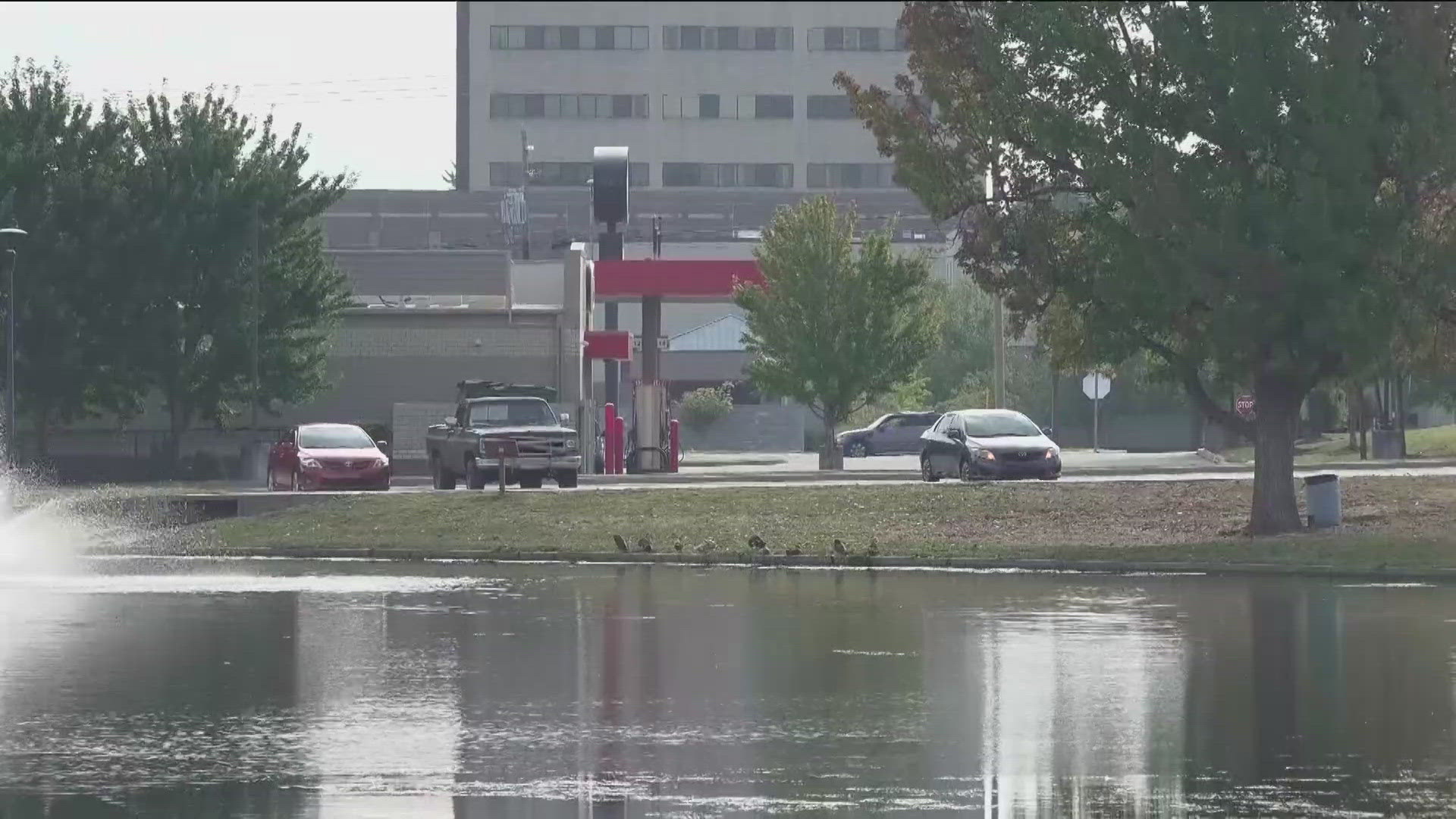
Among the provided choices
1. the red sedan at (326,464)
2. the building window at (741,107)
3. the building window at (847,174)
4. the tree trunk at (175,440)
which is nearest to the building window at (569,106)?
the building window at (741,107)

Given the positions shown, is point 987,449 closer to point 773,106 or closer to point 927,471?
point 927,471

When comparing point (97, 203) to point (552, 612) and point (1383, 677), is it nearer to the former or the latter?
point (552, 612)

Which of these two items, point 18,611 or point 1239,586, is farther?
point 1239,586

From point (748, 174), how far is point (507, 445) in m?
90.7

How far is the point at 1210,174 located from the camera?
29.1 metres

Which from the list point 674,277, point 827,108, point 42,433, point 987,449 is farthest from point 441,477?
point 827,108

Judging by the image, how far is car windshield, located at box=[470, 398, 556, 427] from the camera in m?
43.6

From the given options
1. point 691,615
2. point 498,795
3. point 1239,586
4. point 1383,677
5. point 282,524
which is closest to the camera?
point 498,795

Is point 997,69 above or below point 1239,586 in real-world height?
above

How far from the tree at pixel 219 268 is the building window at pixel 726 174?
75442 millimetres

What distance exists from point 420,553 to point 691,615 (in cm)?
1042

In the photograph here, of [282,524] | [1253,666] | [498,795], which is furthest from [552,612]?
[282,524]

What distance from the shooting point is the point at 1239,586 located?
24.9 metres

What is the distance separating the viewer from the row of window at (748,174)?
130625 millimetres
